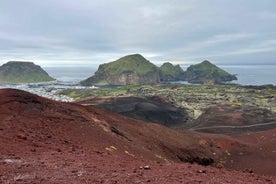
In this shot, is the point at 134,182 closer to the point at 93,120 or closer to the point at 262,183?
the point at 262,183

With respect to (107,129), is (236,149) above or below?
below

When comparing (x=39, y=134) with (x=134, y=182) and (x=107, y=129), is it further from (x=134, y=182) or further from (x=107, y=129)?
(x=134, y=182)

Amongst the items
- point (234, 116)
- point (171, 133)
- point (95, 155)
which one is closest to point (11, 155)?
point (95, 155)

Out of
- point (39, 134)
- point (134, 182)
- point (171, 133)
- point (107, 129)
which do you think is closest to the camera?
point (134, 182)

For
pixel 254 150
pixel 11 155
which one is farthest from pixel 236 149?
pixel 11 155

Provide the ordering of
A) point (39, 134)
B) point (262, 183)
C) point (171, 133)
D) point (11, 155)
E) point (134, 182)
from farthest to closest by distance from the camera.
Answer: point (171, 133) < point (39, 134) < point (11, 155) < point (262, 183) < point (134, 182)

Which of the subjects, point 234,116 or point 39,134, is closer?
point 39,134
